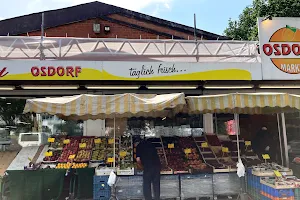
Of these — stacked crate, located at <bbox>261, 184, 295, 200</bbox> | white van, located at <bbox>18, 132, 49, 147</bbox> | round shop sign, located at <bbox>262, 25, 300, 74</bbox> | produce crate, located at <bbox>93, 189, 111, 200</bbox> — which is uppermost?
round shop sign, located at <bbox>262, 25, 300, 74</bbox>

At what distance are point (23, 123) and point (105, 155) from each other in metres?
3.97

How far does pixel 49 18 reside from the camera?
15.9m

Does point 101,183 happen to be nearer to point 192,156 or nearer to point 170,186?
point 170,186

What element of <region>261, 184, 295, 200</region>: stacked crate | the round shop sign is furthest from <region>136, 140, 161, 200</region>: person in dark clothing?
the round shop sign

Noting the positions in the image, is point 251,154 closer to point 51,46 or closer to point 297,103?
point 297,103

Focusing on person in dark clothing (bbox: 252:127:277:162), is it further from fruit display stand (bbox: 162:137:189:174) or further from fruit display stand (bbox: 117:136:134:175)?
fruit display stand (bbox: 117:136:134:175)

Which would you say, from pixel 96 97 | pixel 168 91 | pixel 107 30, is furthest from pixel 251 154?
pixel 107 30

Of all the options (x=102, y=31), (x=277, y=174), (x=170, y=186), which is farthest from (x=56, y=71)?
(x=102, y=31)

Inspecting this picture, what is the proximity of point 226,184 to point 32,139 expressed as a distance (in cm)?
654

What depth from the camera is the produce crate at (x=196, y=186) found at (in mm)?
7148

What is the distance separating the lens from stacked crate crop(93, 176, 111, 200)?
23.2ft

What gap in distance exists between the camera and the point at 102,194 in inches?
279

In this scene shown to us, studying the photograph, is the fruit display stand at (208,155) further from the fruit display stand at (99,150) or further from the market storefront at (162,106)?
the fruit display stand at (99,150)

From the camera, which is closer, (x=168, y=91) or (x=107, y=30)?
(x=168, y=91)
